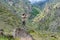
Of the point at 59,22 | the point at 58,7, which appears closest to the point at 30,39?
the point at 59,22

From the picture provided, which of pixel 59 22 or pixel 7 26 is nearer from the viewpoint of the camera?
pixel 7 26

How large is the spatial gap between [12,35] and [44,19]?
62.4ft

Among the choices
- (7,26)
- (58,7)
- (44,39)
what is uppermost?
(58,7)

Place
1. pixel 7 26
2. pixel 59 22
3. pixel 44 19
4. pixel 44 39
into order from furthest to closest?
pixel 44 19, pixel 59 22, pixel 44 39, pixel 7 26

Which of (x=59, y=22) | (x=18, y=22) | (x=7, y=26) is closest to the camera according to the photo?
(x=7, y=26)

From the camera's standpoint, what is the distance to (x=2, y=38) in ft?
22.9

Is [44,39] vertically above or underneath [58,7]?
underneath

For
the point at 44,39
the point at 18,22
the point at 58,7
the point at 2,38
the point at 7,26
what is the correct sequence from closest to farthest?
the point at 2,38
the point at 7,26
the point at 44,39
the point at 18,22
the point at 58,7

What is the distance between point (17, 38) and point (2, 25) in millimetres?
798

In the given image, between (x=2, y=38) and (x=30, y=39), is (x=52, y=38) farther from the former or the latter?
(x=2, y=38)

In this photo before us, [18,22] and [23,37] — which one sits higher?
[18,22]

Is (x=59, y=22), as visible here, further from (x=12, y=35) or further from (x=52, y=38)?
(x=12, y=35)

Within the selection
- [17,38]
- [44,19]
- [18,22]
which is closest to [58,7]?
[44,19]

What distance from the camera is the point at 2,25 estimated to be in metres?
7.38
